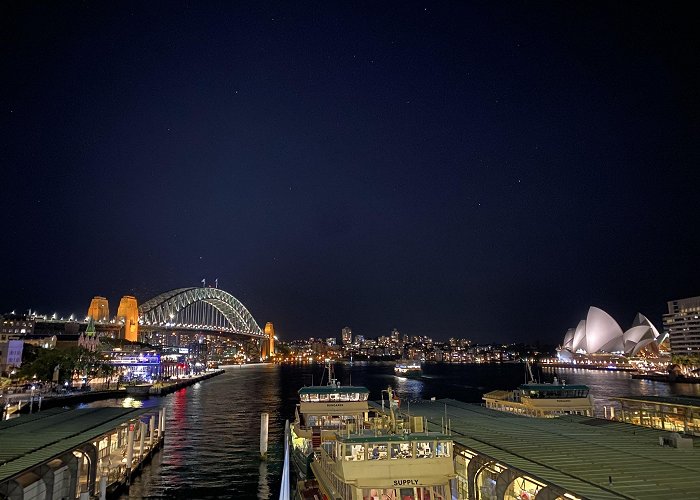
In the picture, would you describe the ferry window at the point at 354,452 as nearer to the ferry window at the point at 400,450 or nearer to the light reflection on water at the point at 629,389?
the ferry window at the point at 400,450

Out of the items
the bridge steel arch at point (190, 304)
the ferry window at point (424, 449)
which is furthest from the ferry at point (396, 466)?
the bridge steel arch at point (190, 304)

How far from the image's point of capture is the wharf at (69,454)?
15117mm

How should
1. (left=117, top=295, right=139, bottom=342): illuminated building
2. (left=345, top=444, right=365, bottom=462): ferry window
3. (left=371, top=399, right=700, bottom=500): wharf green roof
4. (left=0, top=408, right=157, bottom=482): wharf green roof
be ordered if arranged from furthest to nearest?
(left=117, top=295, right=139, bottom=342): illuminated building → (left=345, top=444, right=365, bottom=462): ferry window → (left=0, top=408, right=157, bottom=482): wharf green roof → (left=371, top=399, right=700, bottom=500): wharf green roof

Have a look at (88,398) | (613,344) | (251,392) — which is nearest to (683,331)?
(613,344)

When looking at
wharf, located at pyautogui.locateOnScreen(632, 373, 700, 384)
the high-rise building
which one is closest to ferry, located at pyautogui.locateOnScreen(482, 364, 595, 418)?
wharf, located at pyautogui.locateOnScreen(632, 373, 700, 384)

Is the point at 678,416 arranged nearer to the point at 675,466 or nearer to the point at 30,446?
the point at 675,466

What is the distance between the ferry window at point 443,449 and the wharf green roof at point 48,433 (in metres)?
12.1

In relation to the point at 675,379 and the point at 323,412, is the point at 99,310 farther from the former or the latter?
the point at 675,379

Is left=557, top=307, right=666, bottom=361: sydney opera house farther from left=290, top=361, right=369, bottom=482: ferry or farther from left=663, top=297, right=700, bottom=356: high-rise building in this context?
left=290, top=361, right=369, bottom=482: ferry

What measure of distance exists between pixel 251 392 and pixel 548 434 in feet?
213

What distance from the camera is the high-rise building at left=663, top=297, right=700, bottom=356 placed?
138 metres

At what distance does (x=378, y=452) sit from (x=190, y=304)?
159 meters

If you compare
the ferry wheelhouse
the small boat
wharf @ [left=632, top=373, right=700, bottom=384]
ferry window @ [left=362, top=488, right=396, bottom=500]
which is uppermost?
the ferry wheelhouse

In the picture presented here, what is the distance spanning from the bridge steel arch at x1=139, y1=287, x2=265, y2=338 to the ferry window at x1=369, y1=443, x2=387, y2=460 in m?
134
